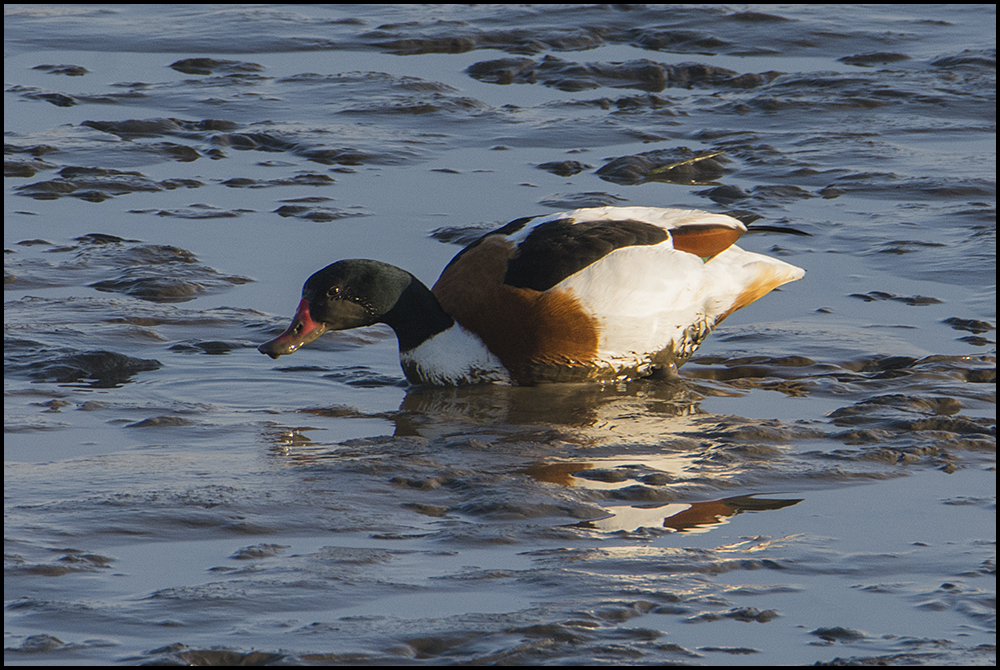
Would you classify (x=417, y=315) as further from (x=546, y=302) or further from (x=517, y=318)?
(x=546, y=302)

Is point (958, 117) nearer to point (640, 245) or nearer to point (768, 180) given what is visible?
point (768, 180)

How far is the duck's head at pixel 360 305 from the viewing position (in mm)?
6230

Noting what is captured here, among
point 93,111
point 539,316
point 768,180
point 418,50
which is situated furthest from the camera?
point 418,50

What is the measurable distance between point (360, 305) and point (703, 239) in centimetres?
160

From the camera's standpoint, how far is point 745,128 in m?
10.8

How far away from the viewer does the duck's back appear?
245 inches

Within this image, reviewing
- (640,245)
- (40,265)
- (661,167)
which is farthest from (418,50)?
(640,245)

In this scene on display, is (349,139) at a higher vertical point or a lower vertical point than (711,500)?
higher

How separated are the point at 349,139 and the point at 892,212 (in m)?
3.83

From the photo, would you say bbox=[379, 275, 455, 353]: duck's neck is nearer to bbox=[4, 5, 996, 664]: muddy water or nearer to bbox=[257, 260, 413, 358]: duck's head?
bbox=[257, 260, 413, 358]: duck's head

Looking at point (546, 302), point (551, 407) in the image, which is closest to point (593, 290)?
point (546, 302)

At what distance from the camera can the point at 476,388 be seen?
6.45 metres

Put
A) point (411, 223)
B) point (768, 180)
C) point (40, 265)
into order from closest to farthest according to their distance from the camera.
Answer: point (40, 265), point (411, 223), point (768, 180)

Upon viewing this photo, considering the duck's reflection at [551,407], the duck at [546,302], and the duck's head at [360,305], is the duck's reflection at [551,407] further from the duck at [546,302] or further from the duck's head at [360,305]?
the duck's head at [360,305]
